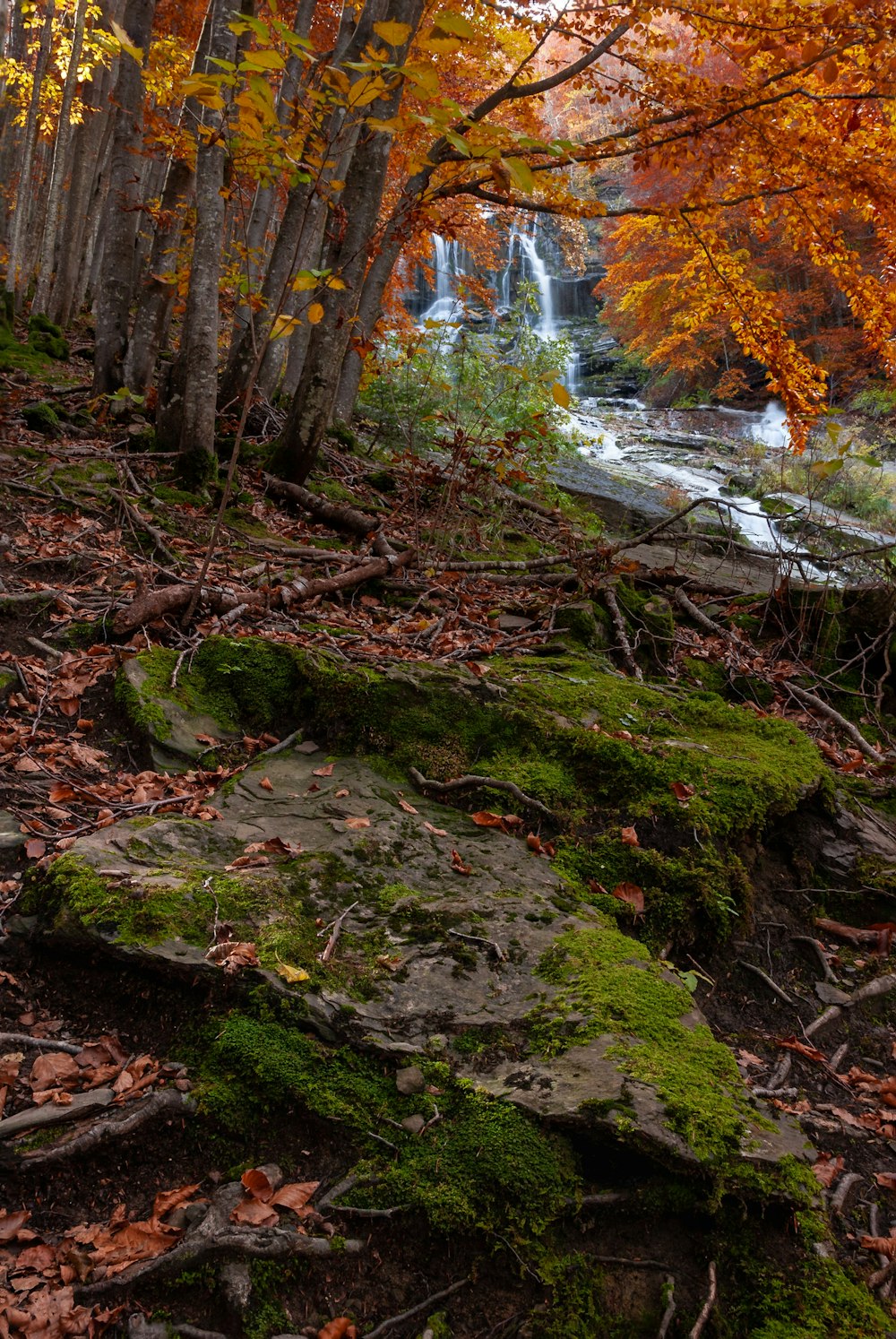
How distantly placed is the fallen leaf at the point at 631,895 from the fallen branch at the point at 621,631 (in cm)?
198

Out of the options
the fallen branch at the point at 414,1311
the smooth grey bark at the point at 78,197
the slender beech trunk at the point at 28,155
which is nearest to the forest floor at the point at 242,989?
the fallen branch at the point at 414,1311

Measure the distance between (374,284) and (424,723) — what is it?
22.5 ft

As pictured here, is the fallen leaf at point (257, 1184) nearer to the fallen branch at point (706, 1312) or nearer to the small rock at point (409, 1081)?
the small rock at point (409, 1081)

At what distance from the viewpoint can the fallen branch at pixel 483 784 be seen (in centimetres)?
314

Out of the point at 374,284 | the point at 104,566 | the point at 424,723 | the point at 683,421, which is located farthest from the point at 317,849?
the point at 683,421

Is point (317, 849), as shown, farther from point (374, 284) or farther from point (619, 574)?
point (374, 284)

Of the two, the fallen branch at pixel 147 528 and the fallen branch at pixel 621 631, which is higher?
the fallen branch at pixel 147 528

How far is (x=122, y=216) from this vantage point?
7305 mm

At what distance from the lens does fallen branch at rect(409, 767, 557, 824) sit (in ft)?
10.3

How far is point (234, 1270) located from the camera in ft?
4.98

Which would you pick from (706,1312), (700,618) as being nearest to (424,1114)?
(706,1312)

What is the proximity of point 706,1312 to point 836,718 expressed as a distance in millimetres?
4112

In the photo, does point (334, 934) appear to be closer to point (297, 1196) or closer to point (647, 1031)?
point (297, 1196)

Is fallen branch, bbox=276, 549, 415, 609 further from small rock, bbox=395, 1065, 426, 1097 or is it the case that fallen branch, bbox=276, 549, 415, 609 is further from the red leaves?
the red leaves
